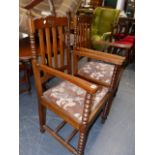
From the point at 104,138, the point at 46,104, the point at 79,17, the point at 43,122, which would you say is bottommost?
the point at 104,138

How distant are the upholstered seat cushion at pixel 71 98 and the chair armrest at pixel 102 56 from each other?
263mm

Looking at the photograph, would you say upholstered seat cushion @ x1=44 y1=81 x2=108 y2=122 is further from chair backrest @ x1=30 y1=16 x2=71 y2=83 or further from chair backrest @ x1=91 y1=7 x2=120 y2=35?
chair backrest @ x1=91 y1=7 x2=120 y2=35

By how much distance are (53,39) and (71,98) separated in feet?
1.63

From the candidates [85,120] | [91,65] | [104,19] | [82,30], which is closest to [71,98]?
[85,120]

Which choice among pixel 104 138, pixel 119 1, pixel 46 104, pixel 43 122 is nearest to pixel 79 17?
pixel 46 104

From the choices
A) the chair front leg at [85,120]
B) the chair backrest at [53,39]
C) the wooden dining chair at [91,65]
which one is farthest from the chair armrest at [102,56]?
the chair front leg at [85,120]

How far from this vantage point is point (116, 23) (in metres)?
2.95

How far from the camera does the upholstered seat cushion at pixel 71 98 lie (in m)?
1.14

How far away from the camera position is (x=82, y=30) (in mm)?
1686

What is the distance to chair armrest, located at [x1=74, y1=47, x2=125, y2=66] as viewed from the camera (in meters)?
1.37

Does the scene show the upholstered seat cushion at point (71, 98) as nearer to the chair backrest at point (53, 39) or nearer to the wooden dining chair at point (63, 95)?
the wooden dining chair at point (63, 95)

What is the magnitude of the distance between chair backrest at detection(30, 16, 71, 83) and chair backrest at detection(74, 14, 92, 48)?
0.14 meters
